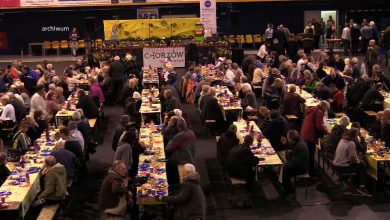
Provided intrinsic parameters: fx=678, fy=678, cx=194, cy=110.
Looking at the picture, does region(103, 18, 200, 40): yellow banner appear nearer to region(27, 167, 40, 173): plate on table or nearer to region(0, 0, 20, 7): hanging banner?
region(0, 0, 20, 7): hanging banner

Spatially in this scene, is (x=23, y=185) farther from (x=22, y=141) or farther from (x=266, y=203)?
(x=266, y=203)

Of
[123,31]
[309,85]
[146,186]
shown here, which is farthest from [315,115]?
[123,31]

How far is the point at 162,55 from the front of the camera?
29.6 meters

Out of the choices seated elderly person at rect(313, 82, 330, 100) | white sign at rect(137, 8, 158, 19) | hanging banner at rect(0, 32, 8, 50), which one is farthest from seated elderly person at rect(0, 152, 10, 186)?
hanging banner at rect(0, 32, 8, 50)

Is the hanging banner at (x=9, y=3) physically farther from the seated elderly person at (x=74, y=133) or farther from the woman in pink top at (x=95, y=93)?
the seated elderly person at (x=74, y=133)

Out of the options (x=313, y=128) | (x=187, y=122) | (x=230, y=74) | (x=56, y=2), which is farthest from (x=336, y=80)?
(x=56, y=2)

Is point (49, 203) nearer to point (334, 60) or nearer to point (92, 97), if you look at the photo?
point (92, 97)

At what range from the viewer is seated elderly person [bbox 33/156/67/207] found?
1228 centimetres

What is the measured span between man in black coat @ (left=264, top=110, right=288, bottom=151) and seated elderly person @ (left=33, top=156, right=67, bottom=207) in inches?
190

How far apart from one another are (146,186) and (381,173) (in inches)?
190

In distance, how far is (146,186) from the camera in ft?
39.9

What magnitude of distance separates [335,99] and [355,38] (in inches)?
576

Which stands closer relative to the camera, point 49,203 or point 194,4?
point 49,203

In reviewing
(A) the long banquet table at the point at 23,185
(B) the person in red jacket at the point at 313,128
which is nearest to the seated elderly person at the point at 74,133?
(A) the long banquet table at the point at 23,185
